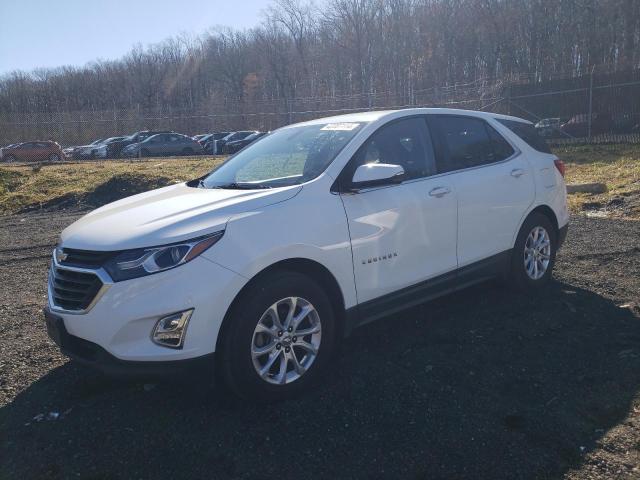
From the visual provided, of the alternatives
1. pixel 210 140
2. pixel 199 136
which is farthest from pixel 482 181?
pixel 199 136

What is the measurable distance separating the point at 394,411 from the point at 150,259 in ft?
5.36

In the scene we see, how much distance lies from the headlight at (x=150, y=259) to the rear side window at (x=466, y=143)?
87.9 inches

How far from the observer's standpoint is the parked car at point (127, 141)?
2750cm

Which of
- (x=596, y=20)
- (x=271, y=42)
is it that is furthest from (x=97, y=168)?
(x=271, y=42)

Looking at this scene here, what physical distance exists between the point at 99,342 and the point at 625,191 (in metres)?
9.70

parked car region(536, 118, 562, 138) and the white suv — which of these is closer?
the white suv

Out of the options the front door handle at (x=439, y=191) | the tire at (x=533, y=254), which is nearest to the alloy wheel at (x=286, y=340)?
the front door handle at (x=439, y=191)

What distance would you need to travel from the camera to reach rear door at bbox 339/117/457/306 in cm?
373

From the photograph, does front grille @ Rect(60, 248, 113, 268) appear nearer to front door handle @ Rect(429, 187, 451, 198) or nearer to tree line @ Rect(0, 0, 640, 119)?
front door handle @ Rect(429, 187, 451, 198)

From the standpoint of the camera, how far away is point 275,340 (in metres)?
3.31

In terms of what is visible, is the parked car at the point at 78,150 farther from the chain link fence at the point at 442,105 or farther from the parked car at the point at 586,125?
the parked car at the point at 586,125

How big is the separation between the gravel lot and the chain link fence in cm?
1762

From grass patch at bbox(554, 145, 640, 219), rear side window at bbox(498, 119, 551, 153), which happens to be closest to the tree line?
grass patch at bbox(554, 145, 640, 219)

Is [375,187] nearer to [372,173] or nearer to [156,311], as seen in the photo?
[372,173]
